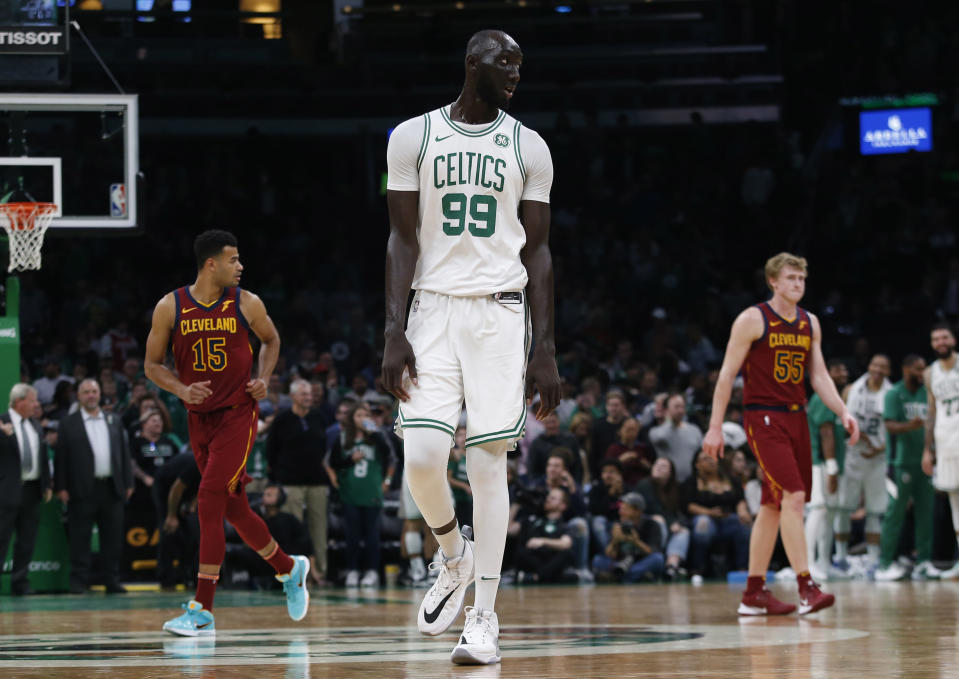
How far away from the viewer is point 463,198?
20.0 feet

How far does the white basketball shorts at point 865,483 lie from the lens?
16.2 meters

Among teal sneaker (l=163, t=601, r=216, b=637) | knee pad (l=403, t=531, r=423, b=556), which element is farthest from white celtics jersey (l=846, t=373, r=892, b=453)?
teal sneaker (l=163, t=601, r=216, b=637)

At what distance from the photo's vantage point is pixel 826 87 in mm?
27188

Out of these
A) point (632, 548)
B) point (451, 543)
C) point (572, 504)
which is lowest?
point (632, 548)

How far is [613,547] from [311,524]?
3.40 metres

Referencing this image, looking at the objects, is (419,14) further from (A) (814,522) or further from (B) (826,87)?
(A) (814,522)

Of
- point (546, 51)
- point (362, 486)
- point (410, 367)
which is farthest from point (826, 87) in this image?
point (410, 367)

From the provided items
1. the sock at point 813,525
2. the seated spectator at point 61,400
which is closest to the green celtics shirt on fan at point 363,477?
the seated spectator at point 61,400

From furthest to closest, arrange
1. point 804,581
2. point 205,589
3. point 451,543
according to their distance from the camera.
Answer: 1. point 804,581
2. point 205,589
3. point 451,543

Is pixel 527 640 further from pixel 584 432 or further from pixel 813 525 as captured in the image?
pixel 584 432

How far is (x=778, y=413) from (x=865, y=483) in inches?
283

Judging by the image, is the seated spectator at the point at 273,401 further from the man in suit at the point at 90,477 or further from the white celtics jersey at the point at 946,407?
the white celtics jersey at the point at 946,407

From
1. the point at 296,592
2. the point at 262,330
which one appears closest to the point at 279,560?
the point at 296,592

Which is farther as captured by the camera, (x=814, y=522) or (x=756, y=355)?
(x=814, y=522)
